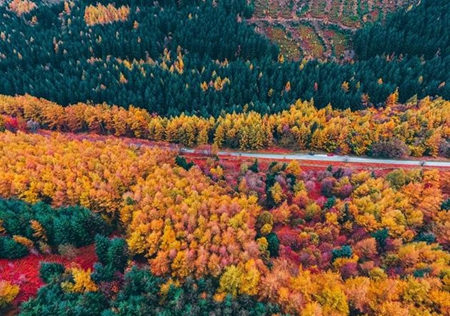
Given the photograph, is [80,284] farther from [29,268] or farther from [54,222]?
[54,222]

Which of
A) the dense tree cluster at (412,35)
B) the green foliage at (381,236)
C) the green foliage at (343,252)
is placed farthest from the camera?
the dense tree cluster at (412,35)

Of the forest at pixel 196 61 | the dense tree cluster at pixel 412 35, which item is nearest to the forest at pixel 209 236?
the forest at pixel 196 61

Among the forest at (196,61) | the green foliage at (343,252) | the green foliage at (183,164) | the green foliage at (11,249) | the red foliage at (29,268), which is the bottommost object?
the red foliage at (29,268)

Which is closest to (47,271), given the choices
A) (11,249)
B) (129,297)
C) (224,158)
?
(11,249)

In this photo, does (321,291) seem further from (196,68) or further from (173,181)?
(196,68)

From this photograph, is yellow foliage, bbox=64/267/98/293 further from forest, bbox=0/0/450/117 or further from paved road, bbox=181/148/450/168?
forest, bbox=0/0/450/117

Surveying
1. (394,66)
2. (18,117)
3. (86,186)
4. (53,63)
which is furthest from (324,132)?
(53,63)

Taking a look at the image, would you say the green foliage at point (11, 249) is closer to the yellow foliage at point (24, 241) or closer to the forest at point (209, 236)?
the forest at point (209, 236)
